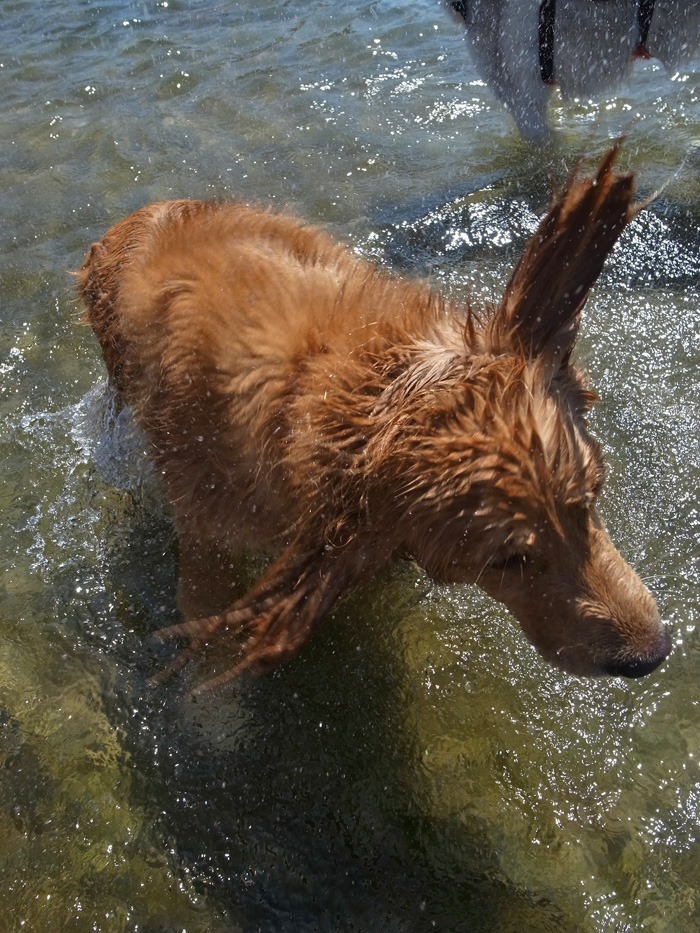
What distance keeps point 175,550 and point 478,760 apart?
200 centimetres

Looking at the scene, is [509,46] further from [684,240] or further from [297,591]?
[297,591]

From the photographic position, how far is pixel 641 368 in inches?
207

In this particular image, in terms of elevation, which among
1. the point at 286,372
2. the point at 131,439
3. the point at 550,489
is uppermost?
the point at 286,372

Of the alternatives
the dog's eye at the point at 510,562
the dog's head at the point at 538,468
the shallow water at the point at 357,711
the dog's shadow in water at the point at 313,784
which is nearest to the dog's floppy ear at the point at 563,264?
the dog's head at the point at 538,468

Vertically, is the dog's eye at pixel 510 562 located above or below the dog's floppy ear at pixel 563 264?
below

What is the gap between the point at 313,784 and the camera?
11.5 ft

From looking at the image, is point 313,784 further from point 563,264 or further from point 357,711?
point 563,264

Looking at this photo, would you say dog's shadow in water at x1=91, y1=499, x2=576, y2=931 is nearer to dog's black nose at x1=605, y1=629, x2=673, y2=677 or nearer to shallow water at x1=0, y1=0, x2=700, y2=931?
shallow water at x1=0, y1=0, x2=700, y2=931

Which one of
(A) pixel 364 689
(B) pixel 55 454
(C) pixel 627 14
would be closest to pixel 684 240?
(C) pixel 627 14

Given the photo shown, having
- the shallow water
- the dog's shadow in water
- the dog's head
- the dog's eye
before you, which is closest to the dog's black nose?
the dog's head

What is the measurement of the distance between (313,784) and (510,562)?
1.54 meters

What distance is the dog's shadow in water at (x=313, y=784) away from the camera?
123 inches

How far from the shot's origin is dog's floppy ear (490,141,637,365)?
2525mm

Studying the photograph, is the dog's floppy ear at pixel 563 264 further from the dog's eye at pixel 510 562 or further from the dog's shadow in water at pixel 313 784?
the dog's shadow in water at pixel 313 784
